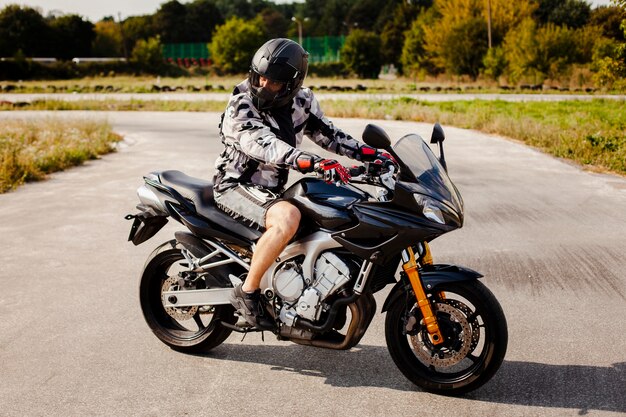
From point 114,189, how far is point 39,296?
228 inches

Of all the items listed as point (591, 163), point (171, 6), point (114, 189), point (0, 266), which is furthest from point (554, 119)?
point (171, 6)

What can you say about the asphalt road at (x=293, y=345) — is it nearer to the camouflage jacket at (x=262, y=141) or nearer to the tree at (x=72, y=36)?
the camouflage jacket at (x=262, y=141)

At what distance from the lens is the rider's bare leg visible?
4492 mm

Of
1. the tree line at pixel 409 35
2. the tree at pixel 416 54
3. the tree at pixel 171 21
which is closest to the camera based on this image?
the tree line at pixel 409 35

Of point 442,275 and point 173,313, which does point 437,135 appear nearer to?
point 442,275

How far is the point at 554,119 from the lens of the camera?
2145cm

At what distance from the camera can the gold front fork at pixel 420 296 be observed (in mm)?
4457

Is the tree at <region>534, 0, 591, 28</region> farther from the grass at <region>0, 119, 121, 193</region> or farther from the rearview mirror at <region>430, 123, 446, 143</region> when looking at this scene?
the rearview mirror at <region>430, 123, 446, 143</region>

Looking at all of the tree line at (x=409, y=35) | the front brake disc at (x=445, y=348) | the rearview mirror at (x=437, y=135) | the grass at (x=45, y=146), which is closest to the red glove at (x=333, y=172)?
the rearview mirror at (x=437, y=135)

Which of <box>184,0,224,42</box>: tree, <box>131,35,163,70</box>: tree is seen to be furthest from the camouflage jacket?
<box>184,0,224,42</box>: tree

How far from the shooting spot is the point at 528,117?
21.2 m

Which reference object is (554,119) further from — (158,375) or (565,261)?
(158,375)

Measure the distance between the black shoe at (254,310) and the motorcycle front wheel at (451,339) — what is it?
30.0 inches

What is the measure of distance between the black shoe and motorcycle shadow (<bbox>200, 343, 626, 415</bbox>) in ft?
1.39
